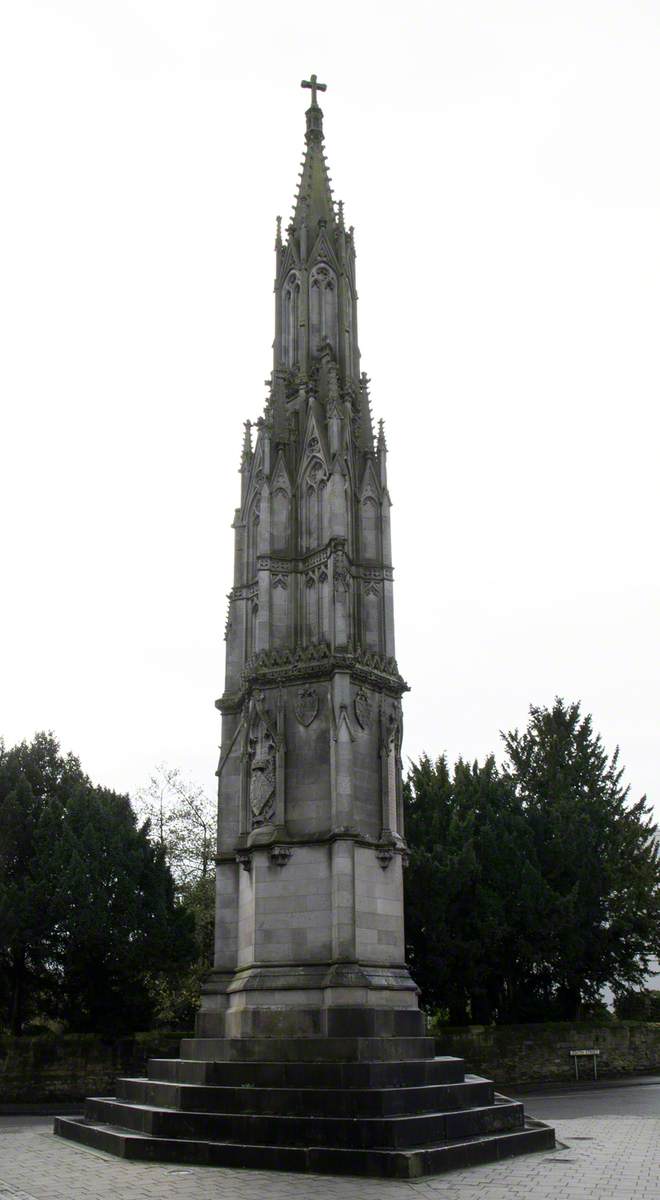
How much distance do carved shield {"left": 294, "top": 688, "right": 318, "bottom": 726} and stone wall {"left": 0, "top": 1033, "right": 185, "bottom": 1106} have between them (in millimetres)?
15914

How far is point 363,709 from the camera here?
57.9 ft

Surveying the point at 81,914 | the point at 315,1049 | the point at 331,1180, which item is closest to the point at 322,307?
the point at 315,1049

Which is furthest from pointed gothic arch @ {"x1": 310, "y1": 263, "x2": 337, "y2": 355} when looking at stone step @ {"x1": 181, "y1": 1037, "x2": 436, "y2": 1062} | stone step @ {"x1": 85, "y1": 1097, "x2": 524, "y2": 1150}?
stone step @ {"x1": 85, "y1": 1097, "x2": 524, "y2": 1150}

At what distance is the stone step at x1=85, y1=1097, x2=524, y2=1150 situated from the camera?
1257 centimetres

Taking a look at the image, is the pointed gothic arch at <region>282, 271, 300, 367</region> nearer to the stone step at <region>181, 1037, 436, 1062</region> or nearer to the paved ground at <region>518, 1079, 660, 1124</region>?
the stone step at <region>181, 1037, 436, 1062</region>

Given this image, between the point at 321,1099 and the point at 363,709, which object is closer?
the point at 321,1099

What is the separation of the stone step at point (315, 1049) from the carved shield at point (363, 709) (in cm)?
509

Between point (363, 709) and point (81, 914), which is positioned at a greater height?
point (363, 709)

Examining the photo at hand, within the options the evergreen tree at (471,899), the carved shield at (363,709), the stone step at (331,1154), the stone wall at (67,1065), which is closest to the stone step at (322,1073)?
the stone step at (331,1154)

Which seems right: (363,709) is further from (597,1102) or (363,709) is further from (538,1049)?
(538,1049)

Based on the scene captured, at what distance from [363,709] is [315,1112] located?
21.4 feet

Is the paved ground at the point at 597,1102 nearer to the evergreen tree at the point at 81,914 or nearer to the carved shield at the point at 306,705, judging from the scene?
the carved shield at the point at 306,705

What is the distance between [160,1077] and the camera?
1595 centimetres

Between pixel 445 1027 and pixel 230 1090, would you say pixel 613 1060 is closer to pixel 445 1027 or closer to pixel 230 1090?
pixel 445 1027
